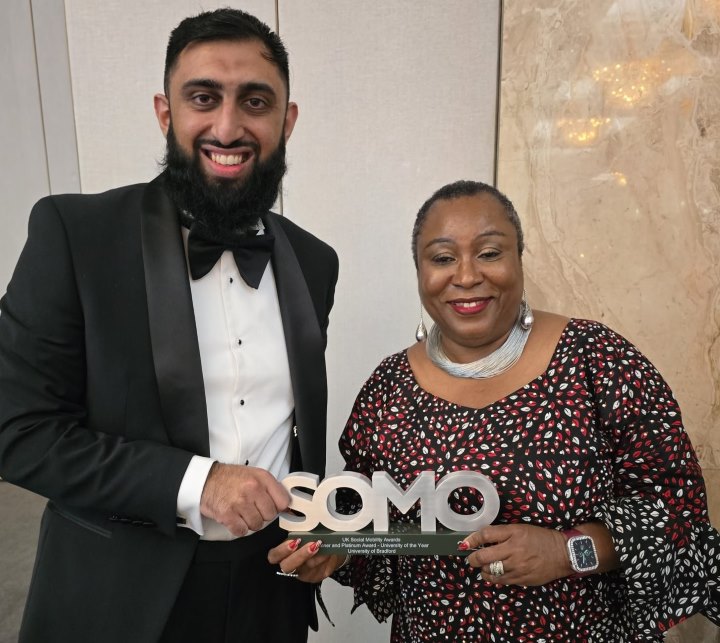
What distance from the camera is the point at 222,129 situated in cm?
147

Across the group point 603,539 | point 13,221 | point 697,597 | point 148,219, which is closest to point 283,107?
point 148,219

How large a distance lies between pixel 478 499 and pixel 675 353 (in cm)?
183

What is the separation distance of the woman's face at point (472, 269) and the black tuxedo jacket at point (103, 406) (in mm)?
640

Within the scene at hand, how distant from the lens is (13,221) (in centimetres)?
294

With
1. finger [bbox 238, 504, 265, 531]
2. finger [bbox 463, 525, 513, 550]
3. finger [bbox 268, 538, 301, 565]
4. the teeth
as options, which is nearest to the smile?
the teeth

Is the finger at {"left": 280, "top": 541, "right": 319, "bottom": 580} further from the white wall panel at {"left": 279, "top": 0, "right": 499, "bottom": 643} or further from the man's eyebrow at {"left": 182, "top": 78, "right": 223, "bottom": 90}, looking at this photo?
the white wall panel at {"left": 279, "top": 0, "right": 499, "bottom": 643}

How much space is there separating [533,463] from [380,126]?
1889 mm

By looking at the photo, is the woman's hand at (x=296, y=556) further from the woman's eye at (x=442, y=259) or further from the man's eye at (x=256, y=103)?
the man's eye at (x=256, y=103)

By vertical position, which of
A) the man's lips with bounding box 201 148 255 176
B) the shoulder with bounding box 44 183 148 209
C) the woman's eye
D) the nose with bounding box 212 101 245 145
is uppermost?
the nose with bounding box 212 101 245 145

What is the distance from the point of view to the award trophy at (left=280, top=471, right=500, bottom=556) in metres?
1.38

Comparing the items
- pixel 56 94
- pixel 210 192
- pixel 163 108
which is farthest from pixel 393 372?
pixel 56 94

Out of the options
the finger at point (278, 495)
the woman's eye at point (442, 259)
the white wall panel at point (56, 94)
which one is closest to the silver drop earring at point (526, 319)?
the woman's eye at point (442, 259)

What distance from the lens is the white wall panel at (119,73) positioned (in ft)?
8.82

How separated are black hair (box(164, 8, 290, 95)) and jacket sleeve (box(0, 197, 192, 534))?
0.53m
